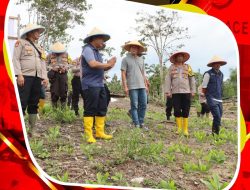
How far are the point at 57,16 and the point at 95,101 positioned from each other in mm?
232

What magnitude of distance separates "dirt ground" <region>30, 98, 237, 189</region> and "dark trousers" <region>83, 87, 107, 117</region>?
24 mm

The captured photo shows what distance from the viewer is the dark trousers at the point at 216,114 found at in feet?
4.17

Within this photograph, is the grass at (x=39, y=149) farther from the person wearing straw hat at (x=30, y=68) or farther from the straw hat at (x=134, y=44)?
the straw hat at (x=134, y=44)

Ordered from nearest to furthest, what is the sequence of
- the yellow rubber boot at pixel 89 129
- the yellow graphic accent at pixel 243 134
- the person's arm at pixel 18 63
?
the person's arm at pixel 18 63 → the yellow rubber boot at pixel 89 129 → the yellow graphic accent at pixel 243 134

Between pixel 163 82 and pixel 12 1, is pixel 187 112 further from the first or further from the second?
pixel 12 1

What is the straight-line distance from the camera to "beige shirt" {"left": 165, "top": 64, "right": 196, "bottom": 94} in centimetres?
121

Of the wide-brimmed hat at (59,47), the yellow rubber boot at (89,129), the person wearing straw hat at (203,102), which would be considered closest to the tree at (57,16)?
the wide-brimmed hat at (59,47)

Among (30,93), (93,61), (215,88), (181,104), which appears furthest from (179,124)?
(30,93)

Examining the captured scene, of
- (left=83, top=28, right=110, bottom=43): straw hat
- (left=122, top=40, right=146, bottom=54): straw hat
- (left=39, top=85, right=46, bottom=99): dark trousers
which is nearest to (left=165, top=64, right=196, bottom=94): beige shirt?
(left=122, top=40, right=146, bottom=54): straw hat

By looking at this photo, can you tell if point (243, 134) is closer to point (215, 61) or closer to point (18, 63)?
point (215, 61)

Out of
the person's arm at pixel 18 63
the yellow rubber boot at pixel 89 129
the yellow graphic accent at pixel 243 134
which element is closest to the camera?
the person's arm at pixel 18 63

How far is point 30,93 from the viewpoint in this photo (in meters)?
1.04

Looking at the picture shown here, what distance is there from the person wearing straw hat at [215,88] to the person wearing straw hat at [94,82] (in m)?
0.29

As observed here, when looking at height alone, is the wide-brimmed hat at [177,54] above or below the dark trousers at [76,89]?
above
